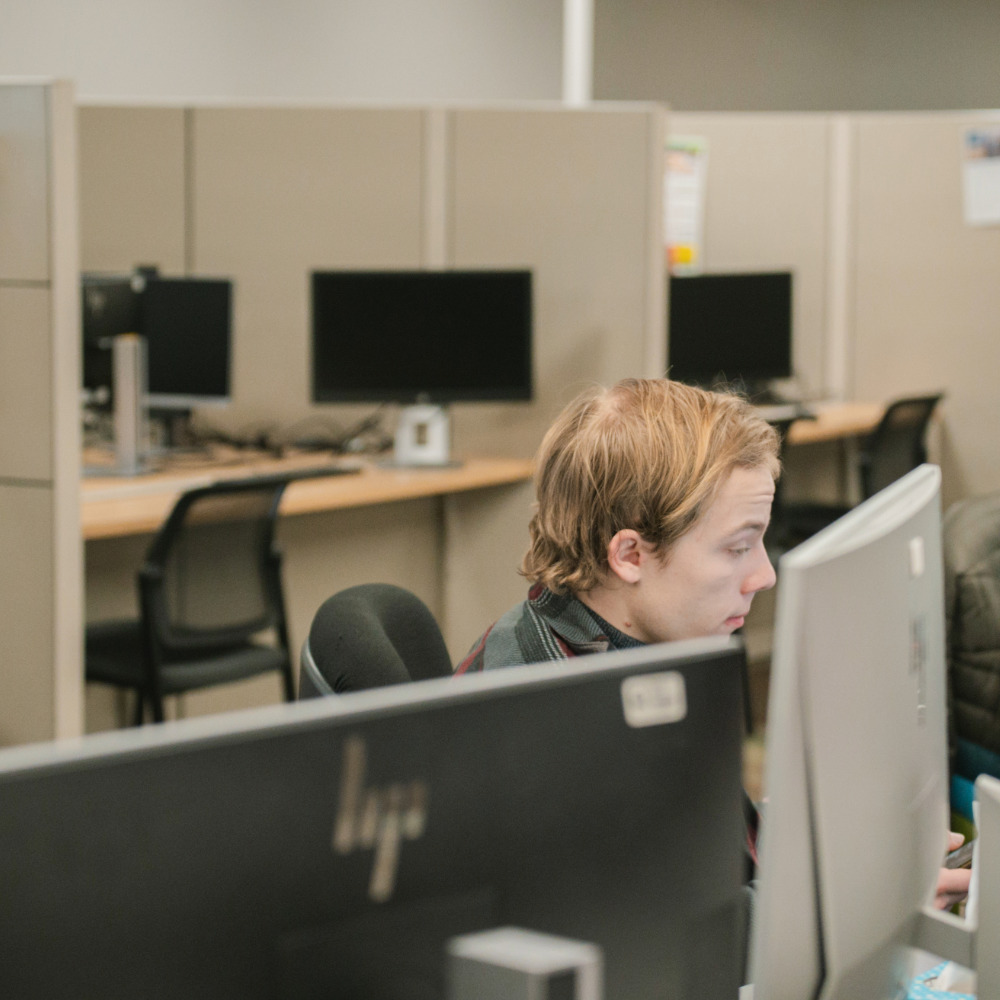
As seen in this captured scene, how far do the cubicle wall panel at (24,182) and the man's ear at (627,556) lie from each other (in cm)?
175

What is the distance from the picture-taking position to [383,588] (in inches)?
58.4

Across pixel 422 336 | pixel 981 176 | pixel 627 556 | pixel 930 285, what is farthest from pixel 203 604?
pixel 981 176

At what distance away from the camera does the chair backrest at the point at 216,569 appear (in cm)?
298

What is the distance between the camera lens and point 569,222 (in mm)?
3988

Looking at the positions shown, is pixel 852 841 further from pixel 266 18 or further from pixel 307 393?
pixel 266 18

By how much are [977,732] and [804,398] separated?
3615mm

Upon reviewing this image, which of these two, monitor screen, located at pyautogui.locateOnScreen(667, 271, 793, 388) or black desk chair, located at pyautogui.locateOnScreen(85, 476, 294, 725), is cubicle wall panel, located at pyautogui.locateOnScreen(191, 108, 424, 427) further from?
monitor screen, located at pyautogui.locateOnScreen(667, 271, 793, 388)

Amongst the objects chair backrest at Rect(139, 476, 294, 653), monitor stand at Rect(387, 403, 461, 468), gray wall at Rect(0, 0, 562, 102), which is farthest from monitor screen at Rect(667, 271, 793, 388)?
chair backrest at Rect(139, 476, 294, 653)

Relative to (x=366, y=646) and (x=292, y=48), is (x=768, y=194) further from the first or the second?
(x=366, y=646)

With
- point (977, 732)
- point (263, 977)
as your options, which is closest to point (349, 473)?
point (977, 732)

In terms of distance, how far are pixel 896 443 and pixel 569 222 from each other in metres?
1.57

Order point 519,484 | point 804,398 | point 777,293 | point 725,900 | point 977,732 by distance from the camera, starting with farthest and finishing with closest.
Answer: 1. point 804,398
2. point 777,293
3. point 519,484
4. point 977,732
5. point 725,900

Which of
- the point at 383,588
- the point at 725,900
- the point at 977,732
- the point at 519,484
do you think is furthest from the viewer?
the point at 519,484

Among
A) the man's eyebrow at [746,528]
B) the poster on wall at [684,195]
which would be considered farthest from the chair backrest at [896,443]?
the man's eyebrow at [746,528]
